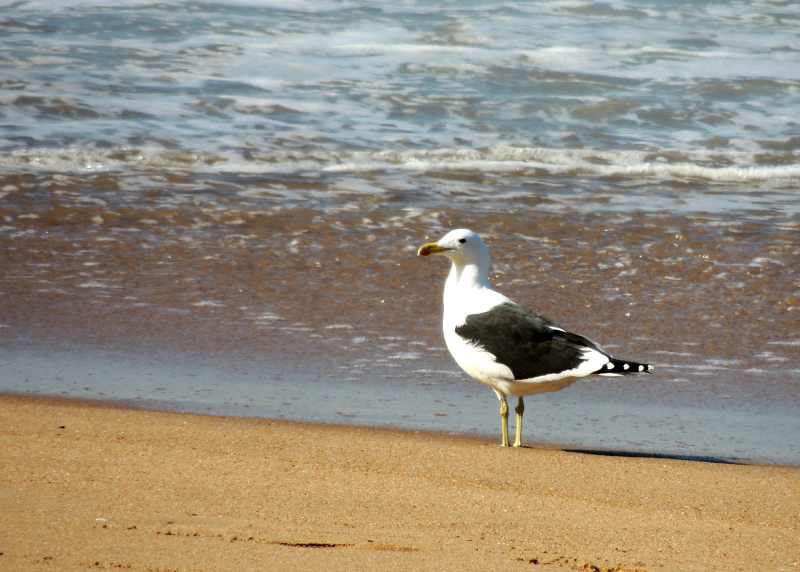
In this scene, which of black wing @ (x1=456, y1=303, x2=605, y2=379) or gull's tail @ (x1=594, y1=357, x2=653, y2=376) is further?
black wing @ (x1=456, y1=303, x2=605, y2=379)

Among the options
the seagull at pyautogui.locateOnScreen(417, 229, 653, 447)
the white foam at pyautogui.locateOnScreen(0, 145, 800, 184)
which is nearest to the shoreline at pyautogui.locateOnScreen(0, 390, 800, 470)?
the seagull at pyautogui.locateOnScreen(417, 229, 653, 447)

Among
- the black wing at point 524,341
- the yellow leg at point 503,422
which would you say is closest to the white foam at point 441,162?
the black wing at point 524,341

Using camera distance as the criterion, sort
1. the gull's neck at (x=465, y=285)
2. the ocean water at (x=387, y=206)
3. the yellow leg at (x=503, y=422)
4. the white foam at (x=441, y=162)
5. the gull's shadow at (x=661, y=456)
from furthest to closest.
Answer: the white foam at (x=441, y=162) < the ocean water at (x=387, y=206) < the gull's neck at (x=465, y=285) < the yellow leg at (x=503, y=422) < the gull's shadow at (x=661, y=456)

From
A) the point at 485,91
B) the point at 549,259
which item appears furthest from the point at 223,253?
the point at 485,91

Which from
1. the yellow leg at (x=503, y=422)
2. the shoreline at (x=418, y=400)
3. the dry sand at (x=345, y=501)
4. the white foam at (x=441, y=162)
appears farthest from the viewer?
the white foam at (x=441, y=162)

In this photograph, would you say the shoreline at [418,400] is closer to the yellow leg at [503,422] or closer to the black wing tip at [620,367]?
the yellow leg at [503,422]

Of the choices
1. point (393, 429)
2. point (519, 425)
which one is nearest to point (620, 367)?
point (519, 425)

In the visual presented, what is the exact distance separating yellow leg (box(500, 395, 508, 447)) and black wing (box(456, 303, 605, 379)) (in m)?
0.15

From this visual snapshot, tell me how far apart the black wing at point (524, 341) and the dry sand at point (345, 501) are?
363mm

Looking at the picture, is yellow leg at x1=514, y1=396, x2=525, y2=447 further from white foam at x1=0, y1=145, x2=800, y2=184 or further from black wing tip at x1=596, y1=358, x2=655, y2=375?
white foam at x1=0, y1=145, x2=800, y2=184

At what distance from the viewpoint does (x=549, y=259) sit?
7938 mm

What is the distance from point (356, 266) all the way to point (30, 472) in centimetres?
368

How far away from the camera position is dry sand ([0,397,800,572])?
359cm

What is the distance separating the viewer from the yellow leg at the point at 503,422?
526 centimetres
